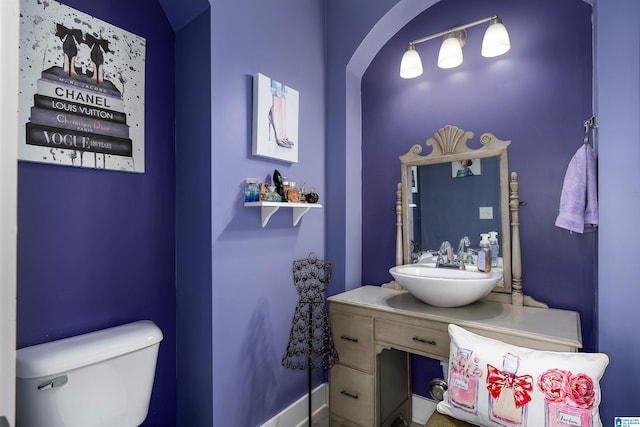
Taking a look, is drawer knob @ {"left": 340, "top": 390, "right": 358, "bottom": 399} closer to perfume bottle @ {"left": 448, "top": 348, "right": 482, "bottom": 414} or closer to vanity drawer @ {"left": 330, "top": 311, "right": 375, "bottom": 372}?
vanity drawer @ {"left": 330, "top": 311, "right": 375, "bottom": 372}

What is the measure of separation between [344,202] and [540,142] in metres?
1.15

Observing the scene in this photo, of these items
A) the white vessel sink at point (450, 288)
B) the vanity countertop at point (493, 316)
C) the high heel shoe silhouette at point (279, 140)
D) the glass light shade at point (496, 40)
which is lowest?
the vanity countertop at point (493, 316)

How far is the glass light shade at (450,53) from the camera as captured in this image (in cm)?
182

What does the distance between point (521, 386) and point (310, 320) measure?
96cm

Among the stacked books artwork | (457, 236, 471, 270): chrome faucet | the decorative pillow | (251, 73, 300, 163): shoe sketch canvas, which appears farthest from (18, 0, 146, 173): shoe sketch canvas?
(457, 236, 471, 270): chrome faucet

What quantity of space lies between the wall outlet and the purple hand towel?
40cm

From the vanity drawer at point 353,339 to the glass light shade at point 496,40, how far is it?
1593 mm

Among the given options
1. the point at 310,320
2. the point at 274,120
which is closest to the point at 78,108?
the point at 274,120

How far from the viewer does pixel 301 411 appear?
1.96 metres

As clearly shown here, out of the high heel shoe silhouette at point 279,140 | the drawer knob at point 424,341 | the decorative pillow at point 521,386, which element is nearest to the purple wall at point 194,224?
the high heel shoe silhouette at point 279,140

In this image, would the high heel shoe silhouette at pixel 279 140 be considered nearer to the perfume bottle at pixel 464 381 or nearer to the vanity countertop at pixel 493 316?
the vanity countertop at pixel 493 316

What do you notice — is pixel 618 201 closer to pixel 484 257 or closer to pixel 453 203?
pixel 484 257

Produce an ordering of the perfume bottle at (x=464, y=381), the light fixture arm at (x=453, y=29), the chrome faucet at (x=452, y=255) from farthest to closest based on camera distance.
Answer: the chrome faucet at (x=452, y=255), the light fixture arm at (x=453, y=29), the perfume bottle at (x=464, y=381)

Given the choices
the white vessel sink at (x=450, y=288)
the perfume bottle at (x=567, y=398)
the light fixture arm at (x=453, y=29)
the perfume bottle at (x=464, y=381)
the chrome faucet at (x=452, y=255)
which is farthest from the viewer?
the chrome faucet at (x=452, y=255)
